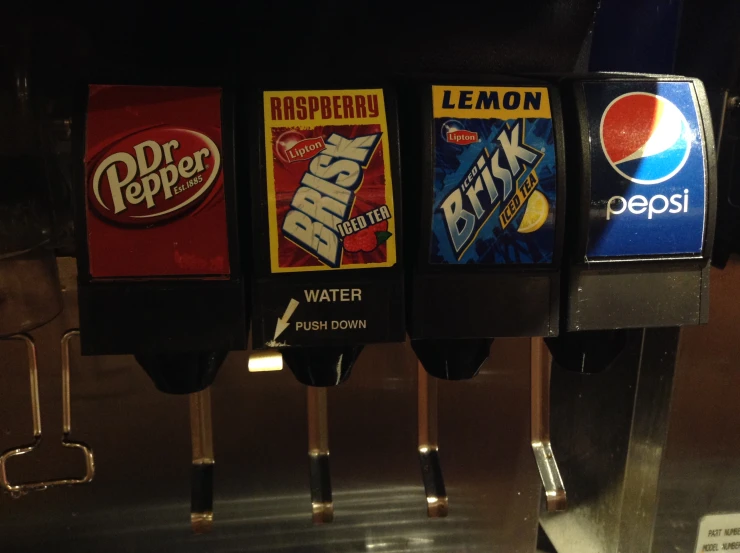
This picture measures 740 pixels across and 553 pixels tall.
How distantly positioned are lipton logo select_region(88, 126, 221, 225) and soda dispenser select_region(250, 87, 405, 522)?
44 mm

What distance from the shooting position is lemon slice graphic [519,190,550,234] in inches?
19.5

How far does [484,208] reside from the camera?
49 cm

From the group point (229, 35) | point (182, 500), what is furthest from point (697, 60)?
point (182, 500)

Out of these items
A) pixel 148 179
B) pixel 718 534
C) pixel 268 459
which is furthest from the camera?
pixel 718 534

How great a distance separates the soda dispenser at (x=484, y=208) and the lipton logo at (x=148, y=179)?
0.56 feet

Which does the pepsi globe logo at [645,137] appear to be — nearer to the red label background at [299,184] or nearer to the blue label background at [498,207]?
the blue label background at [498,207]

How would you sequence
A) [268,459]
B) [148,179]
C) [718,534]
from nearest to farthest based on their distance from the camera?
[148,179], [268,459], [718,534]

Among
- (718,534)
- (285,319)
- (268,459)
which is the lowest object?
(718,534)

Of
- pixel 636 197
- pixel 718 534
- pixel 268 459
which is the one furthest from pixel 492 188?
pixel 718 534

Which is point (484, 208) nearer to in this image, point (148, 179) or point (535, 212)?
point (535, 212)

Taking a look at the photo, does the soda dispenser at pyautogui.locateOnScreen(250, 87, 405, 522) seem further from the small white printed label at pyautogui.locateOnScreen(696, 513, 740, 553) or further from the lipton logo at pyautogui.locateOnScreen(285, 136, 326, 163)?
the small white printed label at pyautogui.locateOnScreen(696, 513, 740, 553)

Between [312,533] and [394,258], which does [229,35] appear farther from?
[312,533]

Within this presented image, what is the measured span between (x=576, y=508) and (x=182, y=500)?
67 cm

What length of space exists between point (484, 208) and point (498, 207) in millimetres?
12
